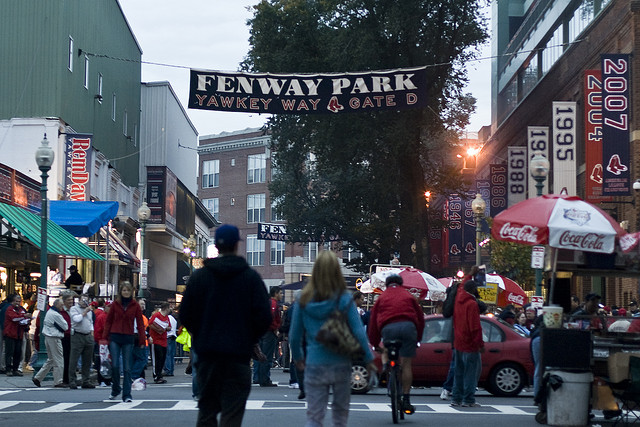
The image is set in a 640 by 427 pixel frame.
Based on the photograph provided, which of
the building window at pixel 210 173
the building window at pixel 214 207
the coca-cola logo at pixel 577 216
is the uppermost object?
the building window at pixel 210 173

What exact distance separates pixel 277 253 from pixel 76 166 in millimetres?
55727

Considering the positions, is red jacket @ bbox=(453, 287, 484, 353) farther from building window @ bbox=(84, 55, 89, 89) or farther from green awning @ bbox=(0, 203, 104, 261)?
building window @ bbox=(84, 55, 89, 89)

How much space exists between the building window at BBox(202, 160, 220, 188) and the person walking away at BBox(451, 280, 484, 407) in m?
82.3

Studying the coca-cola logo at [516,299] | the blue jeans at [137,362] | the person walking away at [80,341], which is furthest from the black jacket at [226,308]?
the coca-cola logo at [516,299]

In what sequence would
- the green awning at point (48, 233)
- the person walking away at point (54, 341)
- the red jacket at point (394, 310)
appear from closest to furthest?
the red jacket at point (394, 310) → the person walking away at point (54, 341) → the green awning at point (48, 233)

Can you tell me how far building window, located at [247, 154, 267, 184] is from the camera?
93312 millimetres

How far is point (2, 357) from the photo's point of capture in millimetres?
25281

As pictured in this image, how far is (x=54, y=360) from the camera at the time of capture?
21.2 meters

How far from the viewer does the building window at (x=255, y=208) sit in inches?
3694

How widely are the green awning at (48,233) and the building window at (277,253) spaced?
200ft

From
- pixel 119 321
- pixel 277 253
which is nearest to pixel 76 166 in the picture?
pixel 119 321

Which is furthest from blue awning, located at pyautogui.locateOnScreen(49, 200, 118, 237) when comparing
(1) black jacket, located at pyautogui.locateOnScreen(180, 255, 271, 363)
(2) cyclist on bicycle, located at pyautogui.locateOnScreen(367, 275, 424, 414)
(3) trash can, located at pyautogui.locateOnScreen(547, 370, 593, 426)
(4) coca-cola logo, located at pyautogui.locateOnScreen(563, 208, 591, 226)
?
(1) black jacket, located at pyautogui.locateOnScreen(180, 255, 271, 363)

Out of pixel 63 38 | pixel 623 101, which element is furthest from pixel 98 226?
pixel 623 101

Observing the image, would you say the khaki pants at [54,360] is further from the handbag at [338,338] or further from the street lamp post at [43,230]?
the handbag at [338,338]
